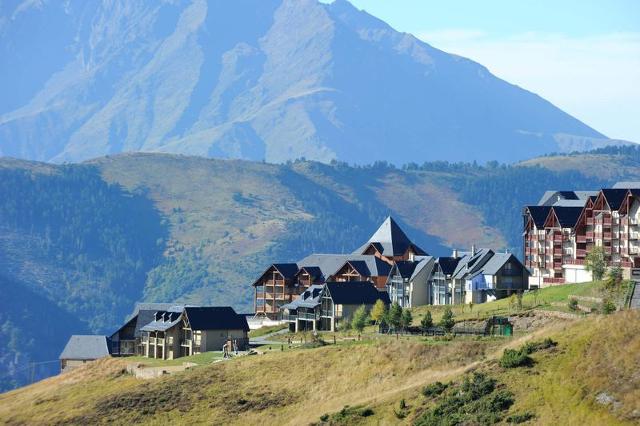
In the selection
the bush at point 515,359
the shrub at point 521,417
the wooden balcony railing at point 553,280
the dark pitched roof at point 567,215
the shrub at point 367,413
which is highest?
the dark pitched roof at point 567,215

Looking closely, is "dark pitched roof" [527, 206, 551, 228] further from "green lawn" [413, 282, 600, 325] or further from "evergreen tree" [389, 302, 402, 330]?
"evergreen tree" [389, 302, 402, 330]

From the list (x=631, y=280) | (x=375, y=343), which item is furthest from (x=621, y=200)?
(x=375, y=343)

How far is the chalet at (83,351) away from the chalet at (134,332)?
148 inches

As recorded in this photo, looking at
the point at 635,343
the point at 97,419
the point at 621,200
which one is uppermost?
the point at 621,200

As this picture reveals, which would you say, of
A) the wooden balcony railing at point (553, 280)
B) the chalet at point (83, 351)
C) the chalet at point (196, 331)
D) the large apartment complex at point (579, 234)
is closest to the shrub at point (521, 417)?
the chalet at point (196, 331)

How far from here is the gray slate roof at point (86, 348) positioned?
165m

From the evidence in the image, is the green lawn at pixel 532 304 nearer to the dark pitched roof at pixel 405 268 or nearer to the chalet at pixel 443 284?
the chalet at pixel 443 284

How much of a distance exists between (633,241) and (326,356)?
43712 mm

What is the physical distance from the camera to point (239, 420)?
91.8m

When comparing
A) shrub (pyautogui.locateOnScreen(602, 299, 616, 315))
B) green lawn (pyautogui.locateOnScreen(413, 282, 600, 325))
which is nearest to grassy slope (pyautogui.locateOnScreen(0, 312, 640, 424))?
shrub (pyautogui.locateOnScreen(602, 299, 616, 315))

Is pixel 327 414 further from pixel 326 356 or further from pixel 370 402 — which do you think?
pixel 326 356

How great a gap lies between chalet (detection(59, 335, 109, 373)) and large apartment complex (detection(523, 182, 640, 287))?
52.5 meters

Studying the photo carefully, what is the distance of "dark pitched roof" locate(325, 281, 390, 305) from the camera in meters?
139

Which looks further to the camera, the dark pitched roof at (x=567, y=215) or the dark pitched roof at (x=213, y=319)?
the dark pitched roof at (x=567, y=215)
